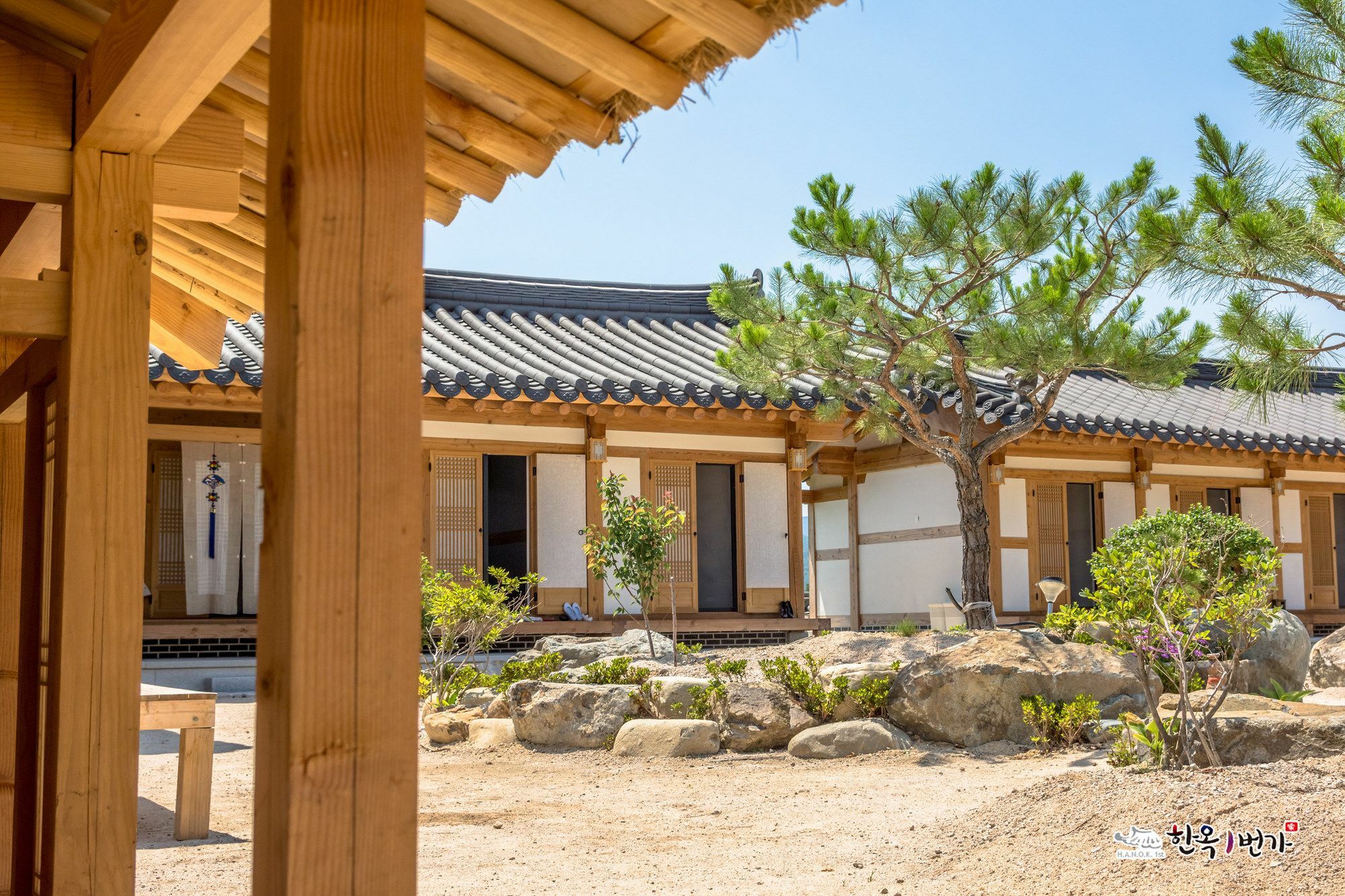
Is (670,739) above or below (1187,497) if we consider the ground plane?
below

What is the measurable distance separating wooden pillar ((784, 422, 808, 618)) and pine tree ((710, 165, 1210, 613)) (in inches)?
72.1

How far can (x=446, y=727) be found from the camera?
7355 millimetres

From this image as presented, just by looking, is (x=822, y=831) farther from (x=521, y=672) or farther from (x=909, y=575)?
(x=909, y=575)

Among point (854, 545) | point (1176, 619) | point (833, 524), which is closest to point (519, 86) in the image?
point (1176, 619)

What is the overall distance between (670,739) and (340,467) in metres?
5.47

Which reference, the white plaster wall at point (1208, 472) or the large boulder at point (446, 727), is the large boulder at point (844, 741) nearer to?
the large boulder at point (446, 727)

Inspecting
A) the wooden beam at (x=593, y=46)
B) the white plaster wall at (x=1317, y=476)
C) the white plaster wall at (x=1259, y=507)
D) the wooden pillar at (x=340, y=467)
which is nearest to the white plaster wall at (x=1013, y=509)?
the white plaster wall at (x=1259, y=507)

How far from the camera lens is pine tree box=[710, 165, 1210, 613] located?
8688 mm

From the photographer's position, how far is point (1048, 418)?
12.6 metres

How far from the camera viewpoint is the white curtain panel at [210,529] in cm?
1038

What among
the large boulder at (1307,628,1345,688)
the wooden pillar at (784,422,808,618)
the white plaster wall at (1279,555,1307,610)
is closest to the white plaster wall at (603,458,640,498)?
the wooden pillar at (784,422,808,618)

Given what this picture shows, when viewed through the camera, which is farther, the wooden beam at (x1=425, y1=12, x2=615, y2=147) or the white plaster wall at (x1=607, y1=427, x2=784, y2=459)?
the white plaster wall at (x1=607, y1=427, x2=784, y2=459)

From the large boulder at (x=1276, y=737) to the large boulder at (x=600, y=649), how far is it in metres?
→ 4.09

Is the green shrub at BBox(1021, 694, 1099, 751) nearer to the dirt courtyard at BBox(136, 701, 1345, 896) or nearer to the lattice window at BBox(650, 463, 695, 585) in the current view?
Answer: the dirt courtyard at BBox(136, 701, 1345, 896)
